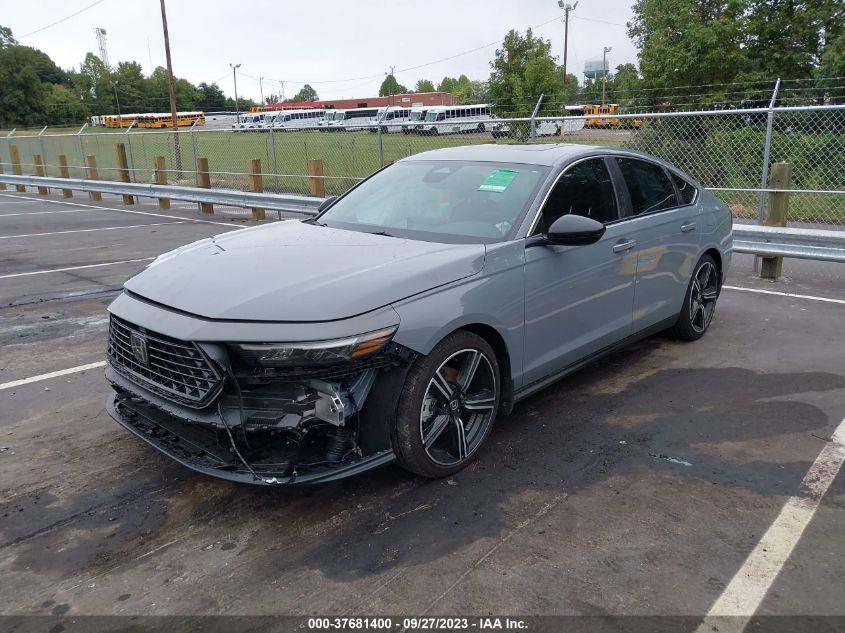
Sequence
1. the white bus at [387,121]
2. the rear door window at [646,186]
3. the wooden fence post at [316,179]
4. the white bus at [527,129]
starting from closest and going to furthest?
the rear door window at [646,186] → the white bus at [387,121] → the white bus at [527,129] → the wooden fence post at [316,179]

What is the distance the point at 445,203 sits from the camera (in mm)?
4355

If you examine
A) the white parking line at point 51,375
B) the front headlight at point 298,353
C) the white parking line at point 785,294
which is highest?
the front headlight at point 298,353

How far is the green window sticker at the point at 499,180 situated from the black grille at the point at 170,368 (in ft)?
6.92

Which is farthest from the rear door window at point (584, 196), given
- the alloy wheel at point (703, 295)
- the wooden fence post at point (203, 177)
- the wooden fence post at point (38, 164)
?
the wooden fence post at point (38, 164)

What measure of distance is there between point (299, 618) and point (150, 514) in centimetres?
113

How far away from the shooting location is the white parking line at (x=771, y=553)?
2.63 m

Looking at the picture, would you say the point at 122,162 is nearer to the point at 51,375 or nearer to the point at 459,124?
the point at 459,124

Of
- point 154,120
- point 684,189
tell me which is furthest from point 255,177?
point 154,120

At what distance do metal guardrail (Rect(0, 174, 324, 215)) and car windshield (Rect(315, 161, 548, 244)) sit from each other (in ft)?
22.9

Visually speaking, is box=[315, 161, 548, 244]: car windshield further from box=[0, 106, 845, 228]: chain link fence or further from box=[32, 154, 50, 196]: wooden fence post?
box=[32, 154, 50, 196]: wooden fence post

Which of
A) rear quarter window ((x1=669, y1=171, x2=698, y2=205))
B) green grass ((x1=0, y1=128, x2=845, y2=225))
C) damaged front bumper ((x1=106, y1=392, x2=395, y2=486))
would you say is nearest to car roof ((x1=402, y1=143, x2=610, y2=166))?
rear quarter window ((x1=669, y1=171, x2=698, y2=205))

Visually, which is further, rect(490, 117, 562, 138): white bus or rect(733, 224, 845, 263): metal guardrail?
rect(490, 117, 562, 138): white bus

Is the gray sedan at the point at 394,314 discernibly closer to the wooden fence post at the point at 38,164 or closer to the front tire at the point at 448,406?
the front tire at the point at 448,406

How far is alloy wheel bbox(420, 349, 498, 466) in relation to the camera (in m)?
3.49
